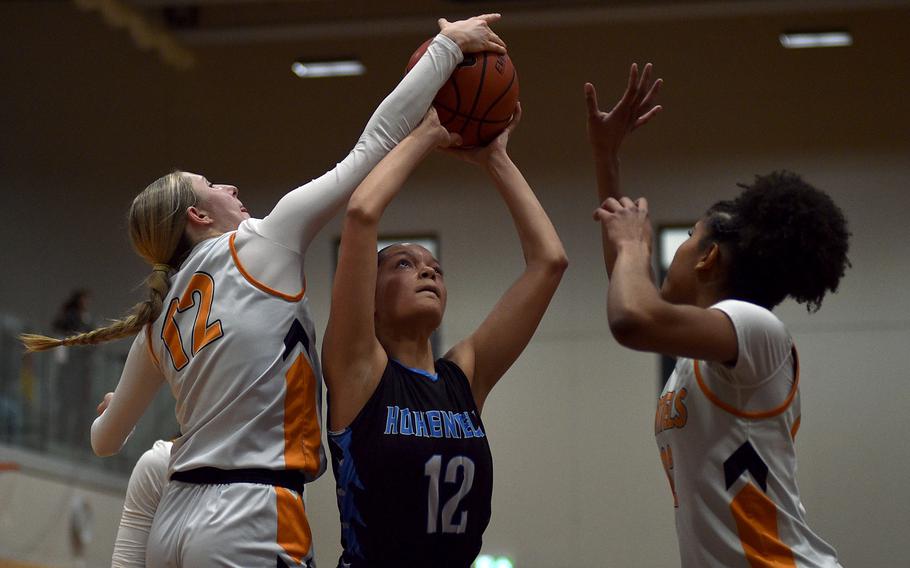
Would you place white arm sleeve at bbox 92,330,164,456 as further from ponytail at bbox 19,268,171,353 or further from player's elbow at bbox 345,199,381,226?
player's elbow at bbox 345,199,381,226

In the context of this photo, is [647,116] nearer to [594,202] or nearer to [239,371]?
[239,371]

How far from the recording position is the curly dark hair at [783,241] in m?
2.84

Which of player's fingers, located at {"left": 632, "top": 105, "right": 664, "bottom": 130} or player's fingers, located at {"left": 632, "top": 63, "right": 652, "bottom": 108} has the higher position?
player's fingers, located at {"left": 632, "top": 63, "right": 652, "bottom": 108}

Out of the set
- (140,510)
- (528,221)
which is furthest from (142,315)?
(528,221)

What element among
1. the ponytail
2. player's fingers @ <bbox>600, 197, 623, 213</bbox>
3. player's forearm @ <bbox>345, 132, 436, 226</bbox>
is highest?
player's forearm @ <bbox>345, 132, 436, 226</bbox>

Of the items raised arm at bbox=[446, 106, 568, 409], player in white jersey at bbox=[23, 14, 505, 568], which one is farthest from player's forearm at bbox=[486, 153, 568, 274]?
player in white jersey at bbox=[23, 14, 505, 568]

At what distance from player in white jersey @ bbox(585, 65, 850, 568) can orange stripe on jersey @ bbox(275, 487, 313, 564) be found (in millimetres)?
914

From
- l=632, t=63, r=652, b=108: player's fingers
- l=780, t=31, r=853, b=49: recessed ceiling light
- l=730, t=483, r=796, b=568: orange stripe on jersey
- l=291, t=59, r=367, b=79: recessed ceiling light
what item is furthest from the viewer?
l=291, t=59, r=367, b=79: recessed ceiling light

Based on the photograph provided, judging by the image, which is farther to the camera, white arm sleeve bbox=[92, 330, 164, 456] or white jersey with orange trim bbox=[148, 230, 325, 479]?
white arm sleeve bbox=[92, 330, 164, 456]

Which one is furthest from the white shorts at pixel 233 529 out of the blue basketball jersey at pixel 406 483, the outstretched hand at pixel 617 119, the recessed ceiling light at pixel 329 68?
the recessed ceiling light at pixel 329 68

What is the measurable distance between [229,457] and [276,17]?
33.5 feet

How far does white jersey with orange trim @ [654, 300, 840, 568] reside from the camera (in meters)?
2.77

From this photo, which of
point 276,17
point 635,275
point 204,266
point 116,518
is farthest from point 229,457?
point 276,17

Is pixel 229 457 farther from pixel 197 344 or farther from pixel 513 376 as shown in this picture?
pixel 513 376
